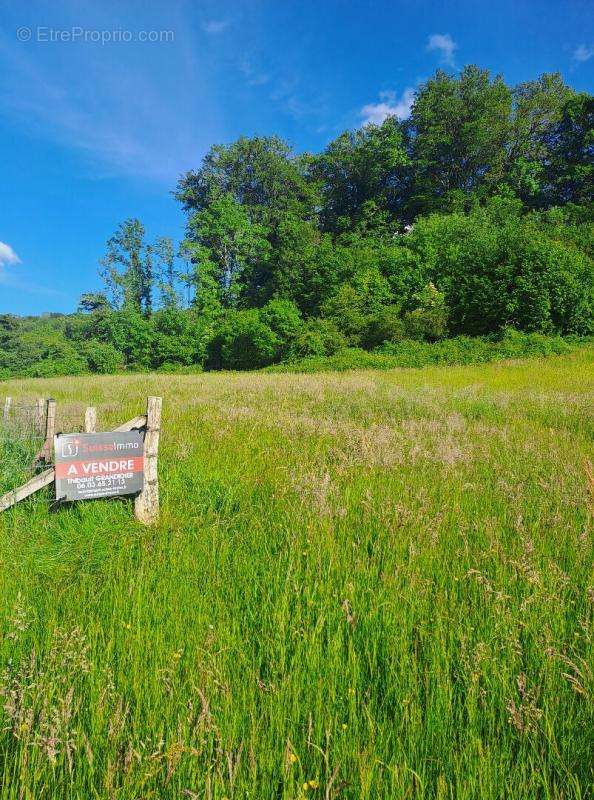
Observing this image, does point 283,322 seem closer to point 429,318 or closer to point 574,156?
point 429,318

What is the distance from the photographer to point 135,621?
2.45 m

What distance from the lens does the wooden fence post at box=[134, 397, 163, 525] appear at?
4.01 m

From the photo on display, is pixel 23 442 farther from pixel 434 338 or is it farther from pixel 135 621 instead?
pixel 434 338

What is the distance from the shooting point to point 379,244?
42.8 metres

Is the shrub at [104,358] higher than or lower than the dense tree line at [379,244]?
lower

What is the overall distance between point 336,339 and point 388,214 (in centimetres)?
2822

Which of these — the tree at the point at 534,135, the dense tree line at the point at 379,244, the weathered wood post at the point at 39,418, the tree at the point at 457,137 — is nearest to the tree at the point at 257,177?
the dense tree line at the point at 379,244

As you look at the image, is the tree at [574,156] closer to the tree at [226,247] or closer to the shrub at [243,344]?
the tree at [226,247]

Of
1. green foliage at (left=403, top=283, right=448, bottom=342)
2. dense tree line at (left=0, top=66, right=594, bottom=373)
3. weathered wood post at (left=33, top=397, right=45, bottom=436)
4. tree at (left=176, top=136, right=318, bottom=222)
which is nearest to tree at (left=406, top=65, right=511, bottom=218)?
dense tree line at (left=0, top=66, right=594, bottom=373)

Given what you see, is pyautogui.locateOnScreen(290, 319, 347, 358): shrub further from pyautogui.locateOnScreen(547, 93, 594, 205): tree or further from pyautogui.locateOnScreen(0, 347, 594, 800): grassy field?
pyautogui.locateOnScreen(547, 93, 594, 205): tree

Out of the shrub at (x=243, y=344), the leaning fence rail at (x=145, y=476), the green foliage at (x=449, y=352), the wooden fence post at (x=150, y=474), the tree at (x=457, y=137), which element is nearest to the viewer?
the leaning fence rail at (x=145, y=476)

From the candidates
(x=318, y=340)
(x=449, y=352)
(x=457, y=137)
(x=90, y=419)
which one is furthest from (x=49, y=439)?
(x=457, y=137)

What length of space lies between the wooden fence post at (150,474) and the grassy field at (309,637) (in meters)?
0.17

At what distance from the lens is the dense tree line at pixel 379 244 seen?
27.8 metres
